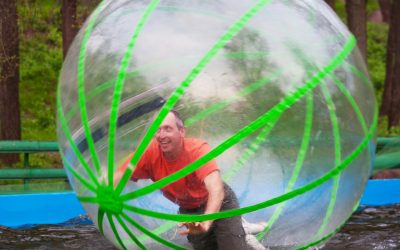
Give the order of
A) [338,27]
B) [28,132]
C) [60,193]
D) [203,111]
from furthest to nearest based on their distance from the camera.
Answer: [28,132] → [60,193] → [338,27] → [203,111]

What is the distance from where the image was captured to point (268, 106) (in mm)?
4188

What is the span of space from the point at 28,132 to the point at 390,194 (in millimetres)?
9352

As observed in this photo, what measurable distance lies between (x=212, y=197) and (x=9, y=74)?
805cm

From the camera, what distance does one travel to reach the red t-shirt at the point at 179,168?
13.5ft

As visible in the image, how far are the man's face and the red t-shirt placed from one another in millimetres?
29

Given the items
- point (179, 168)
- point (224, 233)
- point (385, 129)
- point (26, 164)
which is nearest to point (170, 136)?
point (179, 168)

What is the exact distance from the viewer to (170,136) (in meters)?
4.13

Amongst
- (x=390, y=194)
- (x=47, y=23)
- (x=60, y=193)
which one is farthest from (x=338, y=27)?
(x=47, y=23)

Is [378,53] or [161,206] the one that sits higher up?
[378,53]

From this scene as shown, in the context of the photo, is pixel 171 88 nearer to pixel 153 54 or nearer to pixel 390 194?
pixel 153 54

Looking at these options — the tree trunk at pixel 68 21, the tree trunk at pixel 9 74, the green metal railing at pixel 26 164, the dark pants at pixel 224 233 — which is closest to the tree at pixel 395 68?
the tree trunk at pixel 68 21

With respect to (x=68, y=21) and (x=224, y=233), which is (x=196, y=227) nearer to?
(x=224, y=233)

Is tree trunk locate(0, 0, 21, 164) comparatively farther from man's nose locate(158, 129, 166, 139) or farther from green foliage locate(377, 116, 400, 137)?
green foliage locate(377, 116, 400, 137)

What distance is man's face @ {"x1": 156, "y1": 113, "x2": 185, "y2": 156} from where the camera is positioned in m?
4.10
